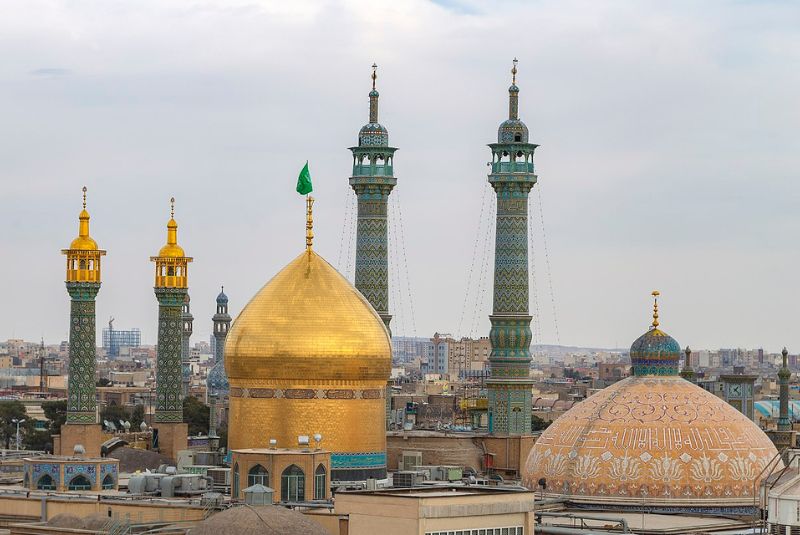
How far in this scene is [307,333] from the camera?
39.4 m

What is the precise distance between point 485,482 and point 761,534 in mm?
11551

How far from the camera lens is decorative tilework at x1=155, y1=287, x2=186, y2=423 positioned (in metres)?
53.2

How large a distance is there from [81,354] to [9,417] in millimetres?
28969

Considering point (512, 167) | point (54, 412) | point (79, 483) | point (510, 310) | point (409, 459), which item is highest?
point (512, 167)

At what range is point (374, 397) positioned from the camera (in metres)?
39.8

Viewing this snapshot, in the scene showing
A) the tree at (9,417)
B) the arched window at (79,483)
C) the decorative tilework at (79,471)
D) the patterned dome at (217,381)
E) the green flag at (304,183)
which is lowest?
the arched window at (79,483)

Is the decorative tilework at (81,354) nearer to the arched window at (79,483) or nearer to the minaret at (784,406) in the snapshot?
the arched window at (79,483)

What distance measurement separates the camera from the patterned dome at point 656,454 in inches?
1352

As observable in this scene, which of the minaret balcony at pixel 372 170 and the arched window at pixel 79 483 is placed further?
the minaret balcony at pixel 372 170

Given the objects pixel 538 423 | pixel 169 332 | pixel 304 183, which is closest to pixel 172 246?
pixel 169 332

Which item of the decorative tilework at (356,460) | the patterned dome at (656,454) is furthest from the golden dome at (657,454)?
the decorative tilework at (356,460)

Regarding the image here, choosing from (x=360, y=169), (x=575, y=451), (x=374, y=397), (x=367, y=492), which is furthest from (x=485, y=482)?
(x=360, y=169)

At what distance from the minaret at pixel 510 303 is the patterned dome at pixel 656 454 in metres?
15.5

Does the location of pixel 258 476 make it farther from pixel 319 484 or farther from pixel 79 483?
pixel 79 483
